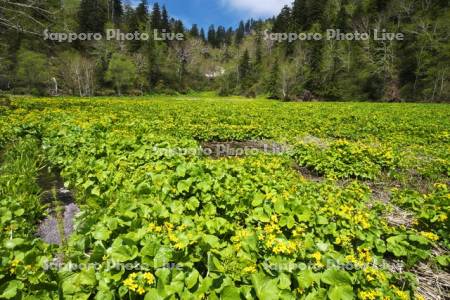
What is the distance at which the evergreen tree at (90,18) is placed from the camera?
80.1 meters

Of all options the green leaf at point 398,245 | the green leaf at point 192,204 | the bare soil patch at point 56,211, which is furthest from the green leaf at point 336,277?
the bare soil patch at point 56,211

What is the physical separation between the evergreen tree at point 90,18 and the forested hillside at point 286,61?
26 centimetres

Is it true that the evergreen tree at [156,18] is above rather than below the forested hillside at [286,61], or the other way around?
above

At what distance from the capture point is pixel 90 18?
3191 inches

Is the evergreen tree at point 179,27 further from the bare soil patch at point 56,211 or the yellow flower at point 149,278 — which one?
the yellow flower at point 149,278

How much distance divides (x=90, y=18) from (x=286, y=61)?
5573 cm

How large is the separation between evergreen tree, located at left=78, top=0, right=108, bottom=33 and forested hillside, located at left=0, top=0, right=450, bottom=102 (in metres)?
0.26

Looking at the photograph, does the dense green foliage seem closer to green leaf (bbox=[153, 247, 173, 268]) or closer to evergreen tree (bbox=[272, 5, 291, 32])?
green leaf (bbox=[153, 247, 173, 268])

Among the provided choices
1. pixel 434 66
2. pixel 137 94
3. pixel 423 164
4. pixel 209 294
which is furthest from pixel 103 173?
pixel 137 94

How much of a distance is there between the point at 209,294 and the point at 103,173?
142 inches

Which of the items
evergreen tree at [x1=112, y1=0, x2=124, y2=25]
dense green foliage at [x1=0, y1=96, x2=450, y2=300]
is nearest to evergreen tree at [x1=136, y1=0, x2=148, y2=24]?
evergreen tree at [x1=112, y1=0, x2=124, y2=25]

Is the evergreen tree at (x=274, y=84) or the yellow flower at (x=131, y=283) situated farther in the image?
the evergreen tree at (x=274, y=84)

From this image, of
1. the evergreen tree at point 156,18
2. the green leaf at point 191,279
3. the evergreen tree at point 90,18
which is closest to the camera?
the green leaf at point 191,279

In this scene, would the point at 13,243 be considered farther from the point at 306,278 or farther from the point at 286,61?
the point at 286,61
